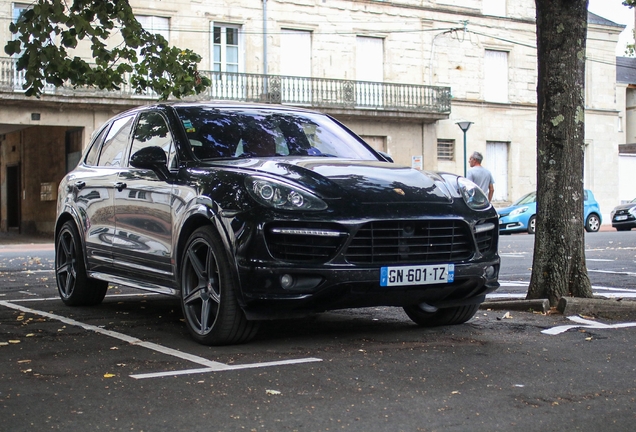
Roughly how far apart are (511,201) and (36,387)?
34.9m

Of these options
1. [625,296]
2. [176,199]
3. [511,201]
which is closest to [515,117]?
[511,201]

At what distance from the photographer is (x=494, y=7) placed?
38562 mm

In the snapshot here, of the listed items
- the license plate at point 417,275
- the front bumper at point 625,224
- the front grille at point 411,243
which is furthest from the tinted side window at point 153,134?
the front bumper at point 625,224

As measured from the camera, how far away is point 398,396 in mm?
4703

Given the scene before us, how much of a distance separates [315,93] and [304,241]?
28.3 m

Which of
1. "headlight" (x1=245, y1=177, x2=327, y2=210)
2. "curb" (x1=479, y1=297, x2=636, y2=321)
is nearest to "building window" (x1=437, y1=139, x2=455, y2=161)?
"curb" (x1=479, y1=297, x2=636, y2=321)

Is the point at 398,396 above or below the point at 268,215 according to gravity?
below

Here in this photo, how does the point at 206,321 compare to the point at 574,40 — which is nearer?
the point at 206,321

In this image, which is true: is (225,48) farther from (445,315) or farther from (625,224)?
(445,315)

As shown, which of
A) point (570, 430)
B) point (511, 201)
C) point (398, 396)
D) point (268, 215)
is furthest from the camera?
point (511, 201)

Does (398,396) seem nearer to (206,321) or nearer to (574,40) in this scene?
(206,321)

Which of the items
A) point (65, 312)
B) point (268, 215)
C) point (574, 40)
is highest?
point (574, 40)

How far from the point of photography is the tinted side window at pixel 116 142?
8.26 meters

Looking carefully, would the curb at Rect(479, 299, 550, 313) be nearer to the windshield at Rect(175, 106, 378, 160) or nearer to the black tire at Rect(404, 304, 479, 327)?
the black tire at Rect(404, 304, 479, 327)
